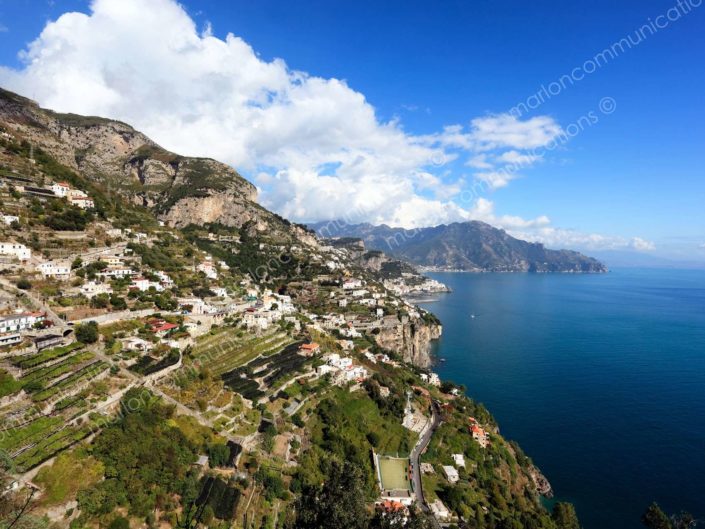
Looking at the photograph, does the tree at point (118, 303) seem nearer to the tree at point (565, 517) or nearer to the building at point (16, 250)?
the building at point (16, 250)

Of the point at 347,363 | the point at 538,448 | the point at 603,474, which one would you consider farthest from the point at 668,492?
the point at 347,363

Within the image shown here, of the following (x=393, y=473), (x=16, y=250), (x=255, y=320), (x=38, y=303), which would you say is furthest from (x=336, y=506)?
(x=16, y=250)

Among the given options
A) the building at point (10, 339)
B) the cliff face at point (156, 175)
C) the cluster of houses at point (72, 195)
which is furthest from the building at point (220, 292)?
the cliff face at point (156, 175)

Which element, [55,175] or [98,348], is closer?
[98,348]

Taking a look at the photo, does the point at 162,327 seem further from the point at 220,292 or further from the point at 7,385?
the point at 220,292

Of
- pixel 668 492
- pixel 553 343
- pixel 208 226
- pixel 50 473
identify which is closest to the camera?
pixel 50 473

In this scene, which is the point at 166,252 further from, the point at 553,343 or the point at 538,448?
the point at 553,343
